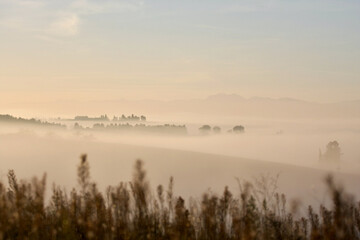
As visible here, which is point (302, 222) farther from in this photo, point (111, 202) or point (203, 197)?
point (111, 202)

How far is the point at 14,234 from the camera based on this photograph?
862 centimetres

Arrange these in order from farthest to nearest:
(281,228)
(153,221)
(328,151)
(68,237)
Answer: (328,151), (281,228), (153,221), (68,237)

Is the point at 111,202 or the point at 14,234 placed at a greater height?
the point at 111,202

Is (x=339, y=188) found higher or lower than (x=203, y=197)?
higher

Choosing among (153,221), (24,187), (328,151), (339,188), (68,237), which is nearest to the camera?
(339,188)

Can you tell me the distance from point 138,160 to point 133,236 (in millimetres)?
1292

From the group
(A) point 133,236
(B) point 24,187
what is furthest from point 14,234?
(A) point 133,236

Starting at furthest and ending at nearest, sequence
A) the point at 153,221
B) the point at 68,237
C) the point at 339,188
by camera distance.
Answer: the point at 153,221, the point at 68,237, the point at 339,188

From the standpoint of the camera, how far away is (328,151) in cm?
18538

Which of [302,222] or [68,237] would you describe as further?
[302,222]

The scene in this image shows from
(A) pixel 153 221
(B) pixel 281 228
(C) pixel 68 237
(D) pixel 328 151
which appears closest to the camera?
(C) pixel 68 237

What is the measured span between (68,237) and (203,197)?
2.33 metres

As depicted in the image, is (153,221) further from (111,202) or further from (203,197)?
(203,197)

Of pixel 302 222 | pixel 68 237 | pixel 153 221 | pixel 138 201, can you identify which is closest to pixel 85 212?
pixel 68 237
